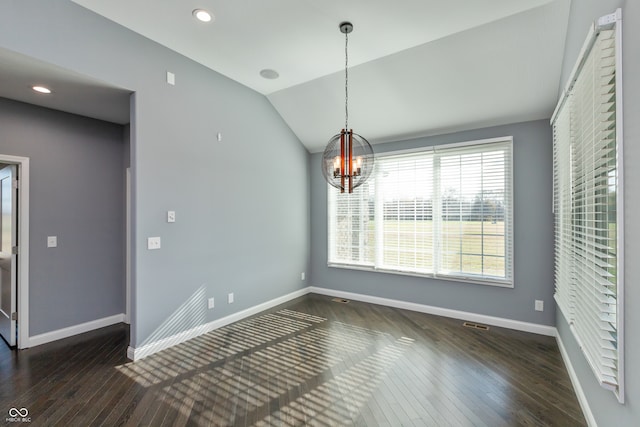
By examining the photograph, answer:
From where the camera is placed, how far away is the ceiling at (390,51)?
2.68 m

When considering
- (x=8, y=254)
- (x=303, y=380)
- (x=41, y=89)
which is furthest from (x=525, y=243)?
(x=8, y=254)

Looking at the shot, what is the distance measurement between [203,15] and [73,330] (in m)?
3.88

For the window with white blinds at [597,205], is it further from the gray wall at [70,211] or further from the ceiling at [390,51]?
the gray wall at [70,211]

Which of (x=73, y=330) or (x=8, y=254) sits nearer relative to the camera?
(x=8, y=254)

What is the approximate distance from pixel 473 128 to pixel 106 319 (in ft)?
18.3

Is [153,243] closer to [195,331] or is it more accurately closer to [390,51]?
[195,331]

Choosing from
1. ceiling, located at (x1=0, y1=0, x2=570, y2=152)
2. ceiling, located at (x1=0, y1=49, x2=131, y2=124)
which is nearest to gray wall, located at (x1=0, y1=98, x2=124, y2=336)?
ceiling, located at (x1=0, y1=49, x2=131, y2=124)

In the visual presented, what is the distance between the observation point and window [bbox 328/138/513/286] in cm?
396

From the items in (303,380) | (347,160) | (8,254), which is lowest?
(303,380)

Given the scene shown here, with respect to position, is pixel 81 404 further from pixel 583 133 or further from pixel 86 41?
pixel 583 133

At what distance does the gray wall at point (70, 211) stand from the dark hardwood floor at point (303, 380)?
446 millimetres

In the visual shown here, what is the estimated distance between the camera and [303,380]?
269 centimetres

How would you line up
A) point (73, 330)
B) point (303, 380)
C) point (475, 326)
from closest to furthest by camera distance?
point (303, 380)
point (73, 330)
point (475, 326)

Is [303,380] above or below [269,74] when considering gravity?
below
